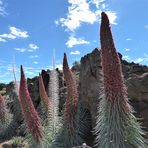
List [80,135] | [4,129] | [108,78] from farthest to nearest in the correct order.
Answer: [4,129]
[80,135]
[108,78]

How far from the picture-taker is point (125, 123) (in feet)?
23.0

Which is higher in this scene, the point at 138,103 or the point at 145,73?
the point at 145,73

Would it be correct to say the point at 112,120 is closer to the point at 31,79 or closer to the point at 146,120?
the point at 146,120

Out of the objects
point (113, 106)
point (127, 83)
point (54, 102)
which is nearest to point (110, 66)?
point (113, 106)

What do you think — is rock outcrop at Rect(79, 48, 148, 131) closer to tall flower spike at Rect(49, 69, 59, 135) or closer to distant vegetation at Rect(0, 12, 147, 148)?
distant vegetation at Rect(0, 12, 147, 148)

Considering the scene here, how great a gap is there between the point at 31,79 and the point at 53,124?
31.8ft

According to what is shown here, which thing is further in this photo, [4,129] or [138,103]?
[4,129]

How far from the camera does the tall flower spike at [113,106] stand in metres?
6.81

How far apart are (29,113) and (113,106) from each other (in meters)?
3.20

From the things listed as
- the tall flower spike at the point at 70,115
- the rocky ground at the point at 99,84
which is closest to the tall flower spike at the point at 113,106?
the rocky ground at the point at 99,84

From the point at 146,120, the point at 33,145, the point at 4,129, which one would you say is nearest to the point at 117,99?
the point at 146,120

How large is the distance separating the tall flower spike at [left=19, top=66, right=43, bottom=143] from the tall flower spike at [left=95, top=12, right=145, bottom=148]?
111 inches

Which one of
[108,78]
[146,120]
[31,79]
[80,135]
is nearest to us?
[108,78]

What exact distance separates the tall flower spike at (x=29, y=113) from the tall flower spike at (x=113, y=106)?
2.83 meters
